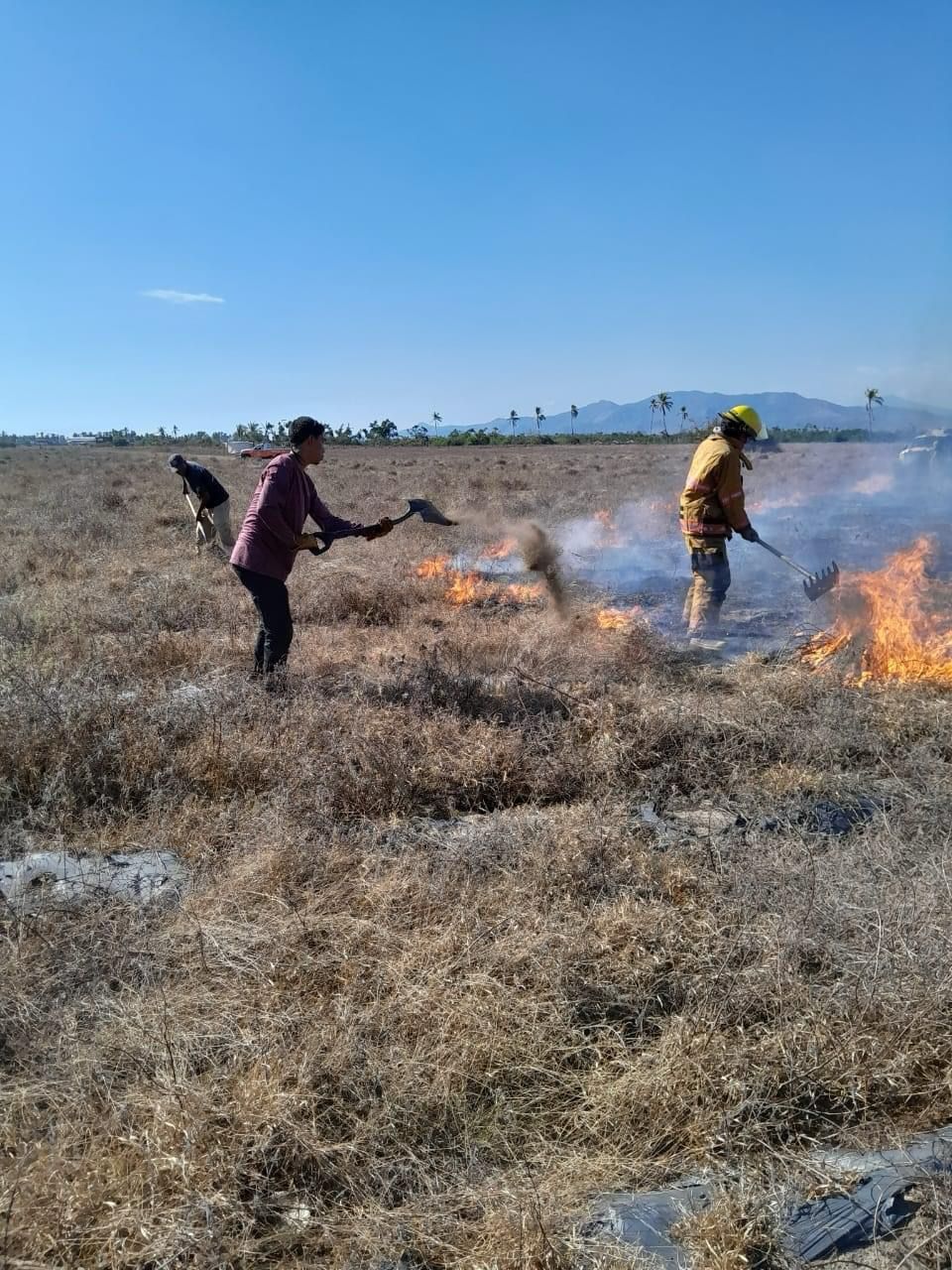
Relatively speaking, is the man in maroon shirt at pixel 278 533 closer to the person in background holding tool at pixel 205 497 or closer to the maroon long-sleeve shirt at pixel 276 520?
the maroon long-sleeve shirt at pixel 276 520

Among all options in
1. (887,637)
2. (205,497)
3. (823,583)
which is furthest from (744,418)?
(205,497)

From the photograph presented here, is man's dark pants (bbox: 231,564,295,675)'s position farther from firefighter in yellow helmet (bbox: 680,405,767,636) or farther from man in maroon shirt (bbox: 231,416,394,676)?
firefighter in yellow helmet (bbox: 680,405,767,636)

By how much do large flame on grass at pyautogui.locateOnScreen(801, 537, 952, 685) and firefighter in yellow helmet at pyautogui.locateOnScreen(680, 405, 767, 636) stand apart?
0.89 metres

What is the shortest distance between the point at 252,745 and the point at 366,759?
63 centimetres

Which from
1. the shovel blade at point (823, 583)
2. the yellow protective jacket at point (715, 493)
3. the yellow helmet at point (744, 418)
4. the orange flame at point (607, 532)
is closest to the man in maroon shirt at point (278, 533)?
the yellow protective jacket at point (715, 493)

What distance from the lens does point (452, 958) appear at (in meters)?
2.77

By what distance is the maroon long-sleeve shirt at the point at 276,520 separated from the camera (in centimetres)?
532

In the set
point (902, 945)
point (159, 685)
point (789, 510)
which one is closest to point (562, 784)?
point (902, 945)

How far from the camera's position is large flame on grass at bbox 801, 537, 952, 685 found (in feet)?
18.7

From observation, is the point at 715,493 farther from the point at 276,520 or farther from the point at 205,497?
the point at 205,497

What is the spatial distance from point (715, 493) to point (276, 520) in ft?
11.6

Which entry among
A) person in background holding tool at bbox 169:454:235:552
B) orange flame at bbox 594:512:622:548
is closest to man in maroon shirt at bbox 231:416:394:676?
person in background holding tool at bbox 169:454:235:552

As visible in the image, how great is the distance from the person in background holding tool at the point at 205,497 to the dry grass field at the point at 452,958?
522 centimetres

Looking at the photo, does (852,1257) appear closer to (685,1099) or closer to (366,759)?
(685,1099)
